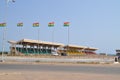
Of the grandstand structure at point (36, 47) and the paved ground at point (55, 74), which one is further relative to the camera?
the grandstand structure at point (36, 47)

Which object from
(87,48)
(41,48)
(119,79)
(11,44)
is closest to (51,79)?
(119,79)

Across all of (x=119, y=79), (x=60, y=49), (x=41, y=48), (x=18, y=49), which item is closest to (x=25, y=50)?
(x=18, y=49)

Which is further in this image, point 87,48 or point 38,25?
point 87,48

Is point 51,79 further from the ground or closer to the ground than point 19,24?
closer to the ground

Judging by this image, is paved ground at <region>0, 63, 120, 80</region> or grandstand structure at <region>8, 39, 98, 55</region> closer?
paved ground at <region>0, 63, 120, 80</region>

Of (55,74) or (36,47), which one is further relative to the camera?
(36,47)

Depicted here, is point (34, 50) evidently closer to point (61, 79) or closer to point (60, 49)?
point (60, 49)

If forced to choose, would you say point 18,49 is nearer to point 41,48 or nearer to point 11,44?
point 11,44

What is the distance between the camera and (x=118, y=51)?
9662 centimetres

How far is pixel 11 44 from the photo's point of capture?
3659 inches

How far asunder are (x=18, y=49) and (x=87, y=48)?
52837 millimetres

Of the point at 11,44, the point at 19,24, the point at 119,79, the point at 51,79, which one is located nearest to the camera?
the point at 51,79

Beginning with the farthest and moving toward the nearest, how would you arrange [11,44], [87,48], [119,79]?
[87,48] < [11,44] < [119,79]

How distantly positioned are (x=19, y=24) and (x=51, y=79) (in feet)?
229
